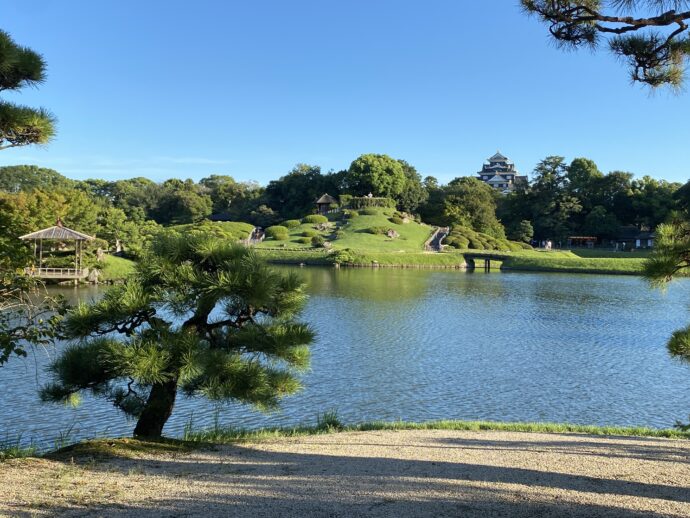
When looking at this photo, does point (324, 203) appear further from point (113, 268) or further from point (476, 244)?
point (113, 268)

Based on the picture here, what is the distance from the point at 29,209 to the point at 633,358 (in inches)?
1163

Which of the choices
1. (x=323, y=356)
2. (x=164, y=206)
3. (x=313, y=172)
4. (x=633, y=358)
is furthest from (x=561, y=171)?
(x=323, y=356)

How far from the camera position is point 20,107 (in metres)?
4.56

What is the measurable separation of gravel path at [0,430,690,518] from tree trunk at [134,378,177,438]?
89 cm

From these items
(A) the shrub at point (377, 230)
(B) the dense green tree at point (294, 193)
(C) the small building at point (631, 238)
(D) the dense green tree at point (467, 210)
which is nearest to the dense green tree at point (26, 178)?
(B) the dense green tree at point (294, 193)

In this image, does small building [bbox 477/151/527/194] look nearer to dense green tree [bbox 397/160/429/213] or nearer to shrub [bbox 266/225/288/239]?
dense green tree [bbox 397/160/429/213]

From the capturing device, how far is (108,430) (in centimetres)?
885

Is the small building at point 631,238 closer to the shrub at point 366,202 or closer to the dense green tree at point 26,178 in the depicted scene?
the shrub at point 366,202

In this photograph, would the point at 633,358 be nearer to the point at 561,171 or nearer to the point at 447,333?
the point at 447,333

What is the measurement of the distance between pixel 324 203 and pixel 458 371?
170 feet

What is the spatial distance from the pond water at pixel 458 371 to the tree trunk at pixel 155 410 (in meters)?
1.63

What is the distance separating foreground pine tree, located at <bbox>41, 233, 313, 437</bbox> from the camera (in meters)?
5.35

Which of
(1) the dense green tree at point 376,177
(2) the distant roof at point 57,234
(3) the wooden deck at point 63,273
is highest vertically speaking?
(1) the dense green tree at point 376,177

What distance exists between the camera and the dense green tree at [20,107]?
430 centimetres
